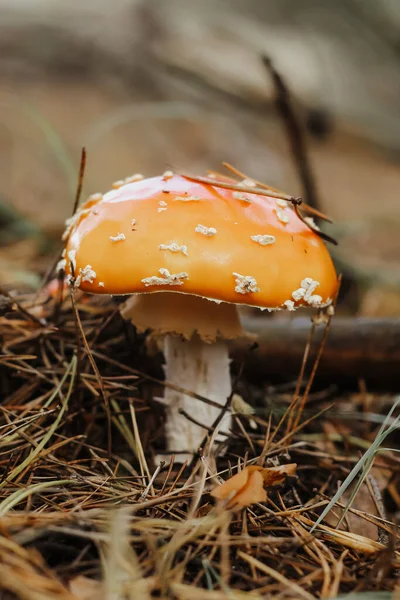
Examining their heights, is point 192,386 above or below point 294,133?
below

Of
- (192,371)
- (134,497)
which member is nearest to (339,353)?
(192,371)

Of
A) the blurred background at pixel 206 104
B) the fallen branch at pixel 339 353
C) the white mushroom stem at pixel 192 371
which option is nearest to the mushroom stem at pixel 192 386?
the white mushroom stem at pixel 192 371

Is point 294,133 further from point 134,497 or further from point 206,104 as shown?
point 206,104

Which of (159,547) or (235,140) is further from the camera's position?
(235,140)

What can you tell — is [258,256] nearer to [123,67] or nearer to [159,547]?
[159,547]

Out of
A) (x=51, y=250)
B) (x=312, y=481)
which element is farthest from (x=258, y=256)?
(x=51, y=250)

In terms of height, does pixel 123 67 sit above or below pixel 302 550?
below

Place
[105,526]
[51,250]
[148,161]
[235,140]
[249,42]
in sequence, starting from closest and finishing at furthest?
[105,526]
[51,250]
[148,161]
[235,140]
[249,42]
